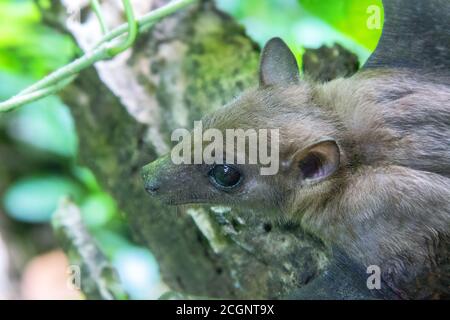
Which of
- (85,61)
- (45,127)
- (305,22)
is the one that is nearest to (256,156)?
(85,61)

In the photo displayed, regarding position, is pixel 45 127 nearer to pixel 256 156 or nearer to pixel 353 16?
pixel 353 16

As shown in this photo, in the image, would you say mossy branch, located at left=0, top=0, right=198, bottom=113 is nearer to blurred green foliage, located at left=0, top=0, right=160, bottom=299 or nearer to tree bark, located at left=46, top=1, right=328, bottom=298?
tree bark, located at left=46, top=1, right=328, bottom=298

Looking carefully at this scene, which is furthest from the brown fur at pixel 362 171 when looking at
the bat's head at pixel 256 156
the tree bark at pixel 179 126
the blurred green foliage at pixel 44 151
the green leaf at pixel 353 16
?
the blurred green foliage at pixel 44 151

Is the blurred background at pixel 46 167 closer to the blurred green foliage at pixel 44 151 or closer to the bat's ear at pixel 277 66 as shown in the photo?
the blurred green foliage at pixel 44 151

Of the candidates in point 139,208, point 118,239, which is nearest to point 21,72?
point 118,239

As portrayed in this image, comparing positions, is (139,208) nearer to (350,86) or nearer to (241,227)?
(241,227)
